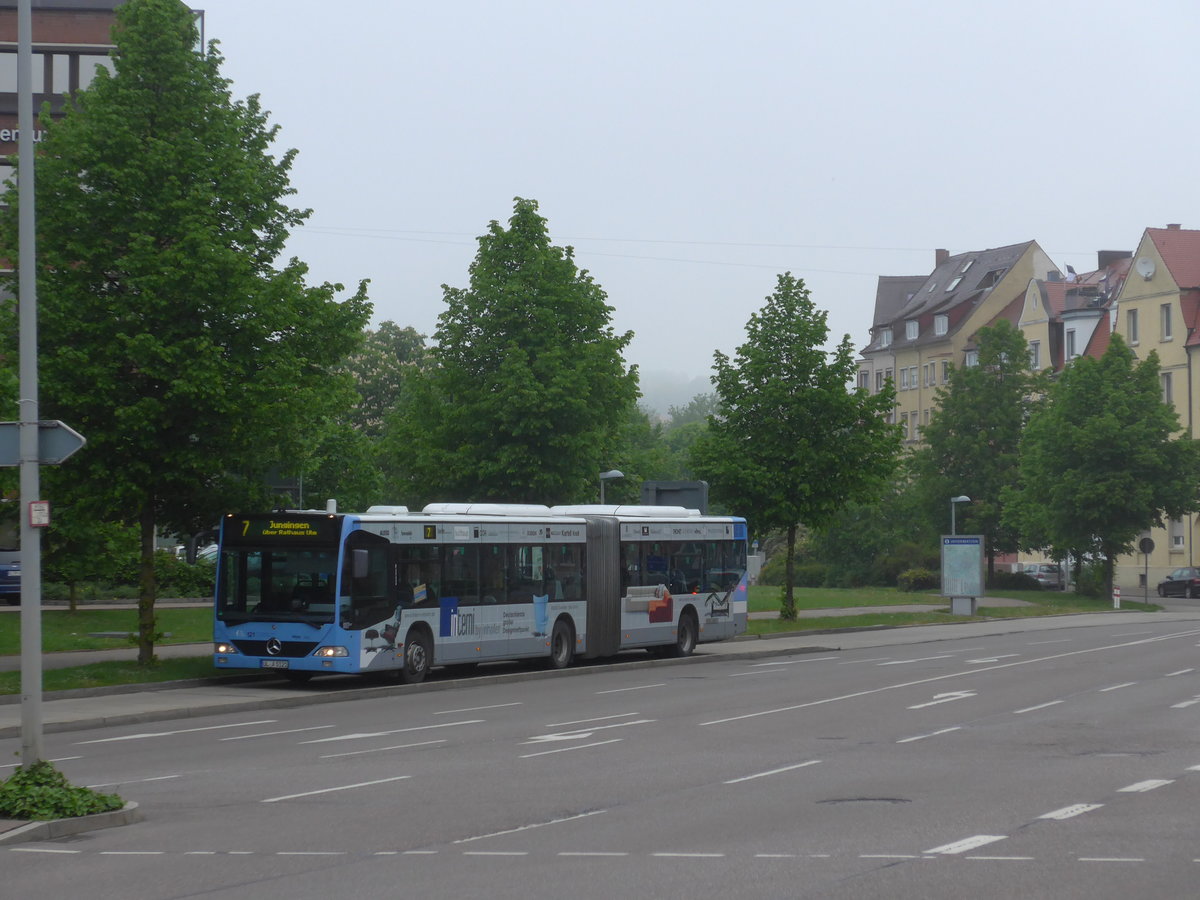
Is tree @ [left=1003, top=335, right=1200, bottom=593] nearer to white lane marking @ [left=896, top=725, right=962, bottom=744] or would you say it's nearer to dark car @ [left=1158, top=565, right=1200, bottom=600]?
dark car @ [left=1158, top=565, right=1200, bottom=600]

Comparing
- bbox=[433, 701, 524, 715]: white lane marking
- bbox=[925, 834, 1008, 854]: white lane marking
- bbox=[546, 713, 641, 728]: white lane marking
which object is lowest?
bbox=[433, 701, 524, 715]: white lane marking

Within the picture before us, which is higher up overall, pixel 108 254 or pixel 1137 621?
pixel 108 254

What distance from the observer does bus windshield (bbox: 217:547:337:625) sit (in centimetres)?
2459

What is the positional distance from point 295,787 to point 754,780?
3913 mm

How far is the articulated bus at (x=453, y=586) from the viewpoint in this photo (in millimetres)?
24672

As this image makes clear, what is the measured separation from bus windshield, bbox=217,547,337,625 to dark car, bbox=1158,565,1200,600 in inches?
2371

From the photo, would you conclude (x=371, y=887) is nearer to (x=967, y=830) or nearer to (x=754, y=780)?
(x=967, y=830)

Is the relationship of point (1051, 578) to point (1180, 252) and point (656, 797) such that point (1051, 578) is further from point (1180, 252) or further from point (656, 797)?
point (656, 797)

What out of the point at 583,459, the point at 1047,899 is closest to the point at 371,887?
the point at 1047,899

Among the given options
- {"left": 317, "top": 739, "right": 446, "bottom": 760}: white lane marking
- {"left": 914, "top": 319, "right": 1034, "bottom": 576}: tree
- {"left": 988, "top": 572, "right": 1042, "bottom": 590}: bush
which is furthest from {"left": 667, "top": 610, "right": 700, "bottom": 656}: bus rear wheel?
{"left": 914, "top": 319, "right": 1034, "bottom": 576}: tree

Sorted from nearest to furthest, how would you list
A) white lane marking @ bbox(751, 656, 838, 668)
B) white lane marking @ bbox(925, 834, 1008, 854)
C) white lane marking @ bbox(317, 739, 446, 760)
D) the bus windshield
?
white lane marking @ bbox(925, 834, 1008, 854) < white lane marking @ bbox(317, 739, 446, 760) < the bus windshield < white lane marking @ bbox(751, 656, 838, 668)

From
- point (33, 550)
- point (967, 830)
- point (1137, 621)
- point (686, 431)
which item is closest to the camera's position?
point (967, 830)

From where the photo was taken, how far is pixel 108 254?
24.4 meters

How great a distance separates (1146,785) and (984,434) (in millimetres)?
71716
